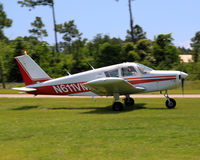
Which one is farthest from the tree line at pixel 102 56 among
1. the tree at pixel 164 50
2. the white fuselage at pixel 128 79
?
the white fuselage at pixel 128 79

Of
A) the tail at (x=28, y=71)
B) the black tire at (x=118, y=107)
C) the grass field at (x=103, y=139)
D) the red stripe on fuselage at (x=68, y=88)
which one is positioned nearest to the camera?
the grass field at (x=103, y=139)

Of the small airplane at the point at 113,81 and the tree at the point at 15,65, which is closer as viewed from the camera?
the small airplane at the point at 113,81

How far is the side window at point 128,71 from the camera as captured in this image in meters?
14.6

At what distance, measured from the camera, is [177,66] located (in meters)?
32.8

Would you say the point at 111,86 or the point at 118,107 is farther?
the point at 118,107

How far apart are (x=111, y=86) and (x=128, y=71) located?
63.6 inches

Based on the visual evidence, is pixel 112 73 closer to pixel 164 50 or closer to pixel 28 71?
pixel 28 71

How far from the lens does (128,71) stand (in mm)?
14672

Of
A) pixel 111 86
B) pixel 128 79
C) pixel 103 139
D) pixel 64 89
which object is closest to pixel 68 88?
pixel 64 89

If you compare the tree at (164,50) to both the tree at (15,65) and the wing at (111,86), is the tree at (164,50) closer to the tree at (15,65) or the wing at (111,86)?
the tree at (15,65)

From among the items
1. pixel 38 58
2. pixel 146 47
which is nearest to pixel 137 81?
pixel 146 47

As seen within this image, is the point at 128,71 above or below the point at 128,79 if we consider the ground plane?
above

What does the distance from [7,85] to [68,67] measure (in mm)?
10112

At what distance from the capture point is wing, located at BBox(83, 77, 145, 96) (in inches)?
514
